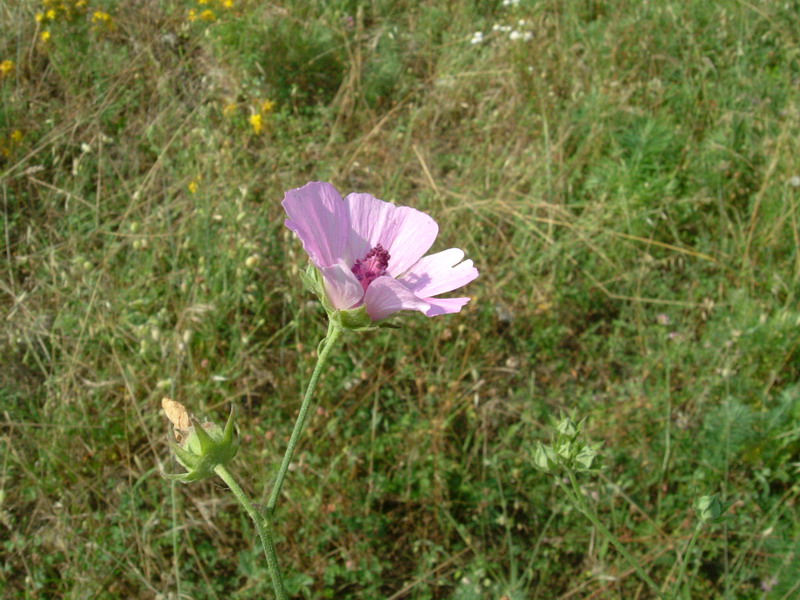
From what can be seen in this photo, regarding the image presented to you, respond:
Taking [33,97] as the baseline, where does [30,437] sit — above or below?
below

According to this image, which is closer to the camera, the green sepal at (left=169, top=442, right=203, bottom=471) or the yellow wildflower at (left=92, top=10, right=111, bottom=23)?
the green sepal at (left=169, top=442, right=203, bottom=471)

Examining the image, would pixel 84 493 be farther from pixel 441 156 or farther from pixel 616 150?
pixel 616 150

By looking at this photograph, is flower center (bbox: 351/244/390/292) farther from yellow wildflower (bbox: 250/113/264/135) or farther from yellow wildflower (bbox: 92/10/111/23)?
yellow wildflower (bbox: 92/10/111/23)

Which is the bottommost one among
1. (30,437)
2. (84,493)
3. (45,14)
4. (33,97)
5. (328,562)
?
(328,562)

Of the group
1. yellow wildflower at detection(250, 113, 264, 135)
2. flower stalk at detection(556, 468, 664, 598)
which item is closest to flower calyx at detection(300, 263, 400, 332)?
flower stalk at detection(556, 468, 664, 598)

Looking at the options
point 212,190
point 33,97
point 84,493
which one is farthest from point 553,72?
point 84,493

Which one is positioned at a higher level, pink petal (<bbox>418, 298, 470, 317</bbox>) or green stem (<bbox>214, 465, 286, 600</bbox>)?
pink petal (<bbox>418, 298, 470, 317</bbox>)

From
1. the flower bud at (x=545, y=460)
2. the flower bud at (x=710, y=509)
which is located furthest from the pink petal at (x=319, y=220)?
the flower bud at (x=710, y=509)
